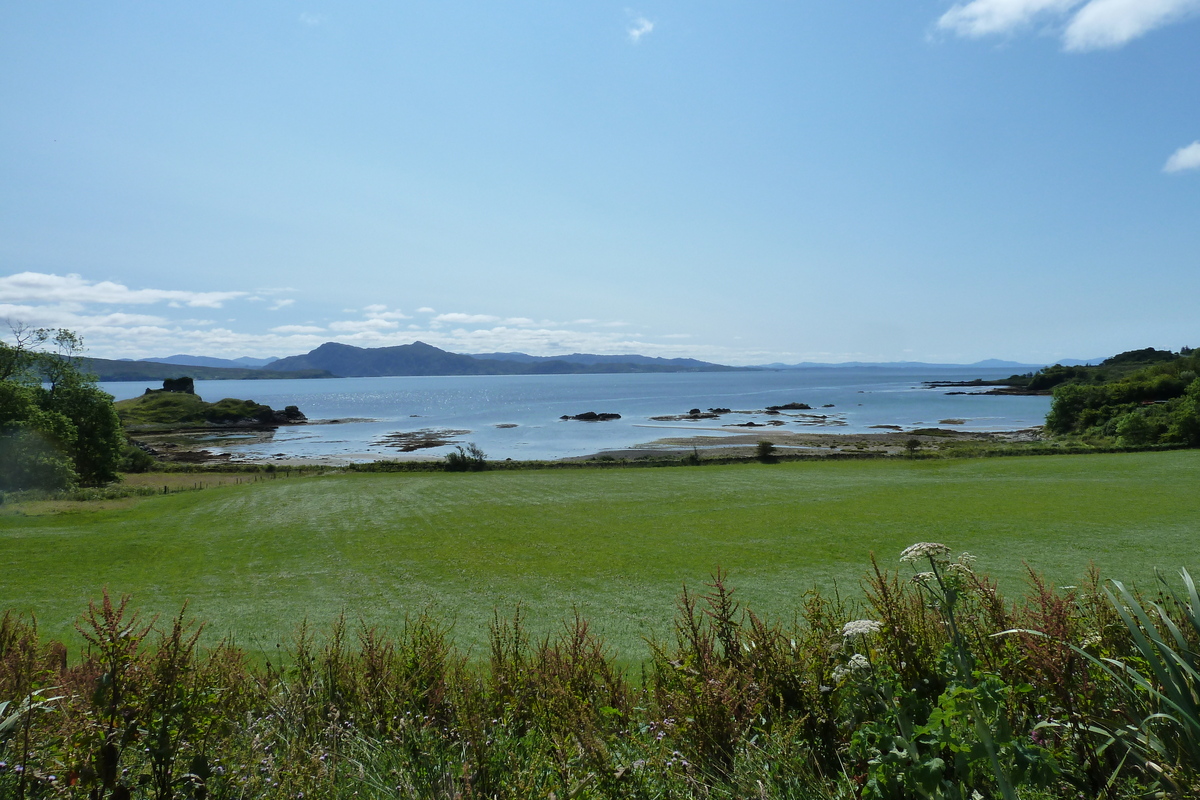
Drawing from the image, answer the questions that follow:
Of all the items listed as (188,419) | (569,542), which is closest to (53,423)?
(569,542)

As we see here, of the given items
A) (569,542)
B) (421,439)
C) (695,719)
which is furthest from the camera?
(421,439)

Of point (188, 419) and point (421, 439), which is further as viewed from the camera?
point (188, 419)

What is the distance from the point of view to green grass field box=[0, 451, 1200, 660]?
38.4 feet

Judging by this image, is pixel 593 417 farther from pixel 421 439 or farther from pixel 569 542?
pixel 569 542

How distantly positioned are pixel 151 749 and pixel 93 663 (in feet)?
5.13

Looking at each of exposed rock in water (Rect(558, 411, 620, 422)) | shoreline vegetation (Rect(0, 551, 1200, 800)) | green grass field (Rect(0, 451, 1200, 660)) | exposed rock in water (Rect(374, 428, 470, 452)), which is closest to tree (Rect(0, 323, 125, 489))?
green grass field (Rect(0, 451, 1200, 660))

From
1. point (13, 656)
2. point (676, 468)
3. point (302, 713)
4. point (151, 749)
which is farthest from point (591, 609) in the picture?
point (676, 468)

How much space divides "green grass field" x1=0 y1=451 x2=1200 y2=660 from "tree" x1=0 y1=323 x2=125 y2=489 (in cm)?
854

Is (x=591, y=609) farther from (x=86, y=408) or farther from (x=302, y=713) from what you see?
(x=86, y=408)

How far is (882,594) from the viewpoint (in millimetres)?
4141

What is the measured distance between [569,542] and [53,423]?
35.5 metres

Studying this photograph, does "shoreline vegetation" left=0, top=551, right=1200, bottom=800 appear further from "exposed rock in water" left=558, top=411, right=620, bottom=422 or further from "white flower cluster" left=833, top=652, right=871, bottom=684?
"exposed rock in water" left=558, top=411, right=620, bottom=422

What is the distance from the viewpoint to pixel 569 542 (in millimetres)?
17562

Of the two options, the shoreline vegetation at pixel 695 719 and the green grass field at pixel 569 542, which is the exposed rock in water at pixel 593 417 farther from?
the shoreline vegetation at pixel 695 719
